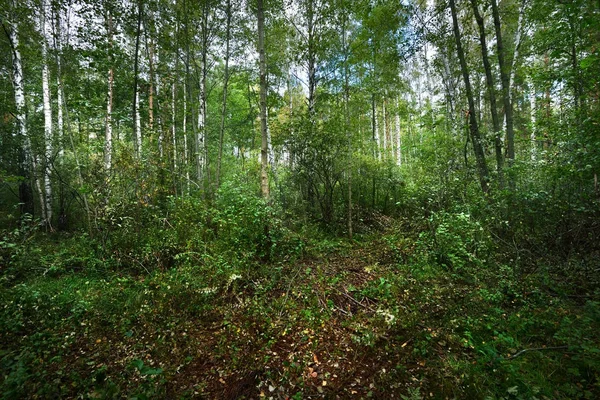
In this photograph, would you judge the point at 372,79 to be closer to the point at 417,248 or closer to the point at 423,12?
the point at 423,12

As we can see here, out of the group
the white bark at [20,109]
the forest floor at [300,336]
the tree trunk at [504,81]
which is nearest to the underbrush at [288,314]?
the forest floor at [300,336]

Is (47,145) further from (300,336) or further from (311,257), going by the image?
(300,336)

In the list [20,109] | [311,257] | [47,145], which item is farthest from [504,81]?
[20,109]

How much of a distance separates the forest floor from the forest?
0.9 inches

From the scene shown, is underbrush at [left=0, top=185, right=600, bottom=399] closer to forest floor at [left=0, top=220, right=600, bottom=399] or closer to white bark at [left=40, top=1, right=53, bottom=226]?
forest floor at [left=0, top=220, right=600, bottom=399]

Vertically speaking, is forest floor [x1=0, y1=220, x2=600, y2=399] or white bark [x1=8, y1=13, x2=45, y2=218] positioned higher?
white bark [x1=8, y1=13, x2=45, y2=218]

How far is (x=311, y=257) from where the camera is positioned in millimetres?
5578

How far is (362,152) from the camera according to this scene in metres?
8.92

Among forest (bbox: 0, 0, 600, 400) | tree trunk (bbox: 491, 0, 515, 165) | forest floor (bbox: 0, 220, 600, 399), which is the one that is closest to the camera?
forest floor (bbox: 0, 220, 600, 399)

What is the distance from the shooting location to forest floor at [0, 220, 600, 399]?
2.39 meters

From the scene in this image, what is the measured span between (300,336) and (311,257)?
2345 millimetres

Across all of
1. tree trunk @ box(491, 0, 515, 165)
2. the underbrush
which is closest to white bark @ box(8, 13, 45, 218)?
the underbrush

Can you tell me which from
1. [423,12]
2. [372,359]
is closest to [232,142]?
[423,12]

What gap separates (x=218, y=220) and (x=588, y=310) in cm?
556
